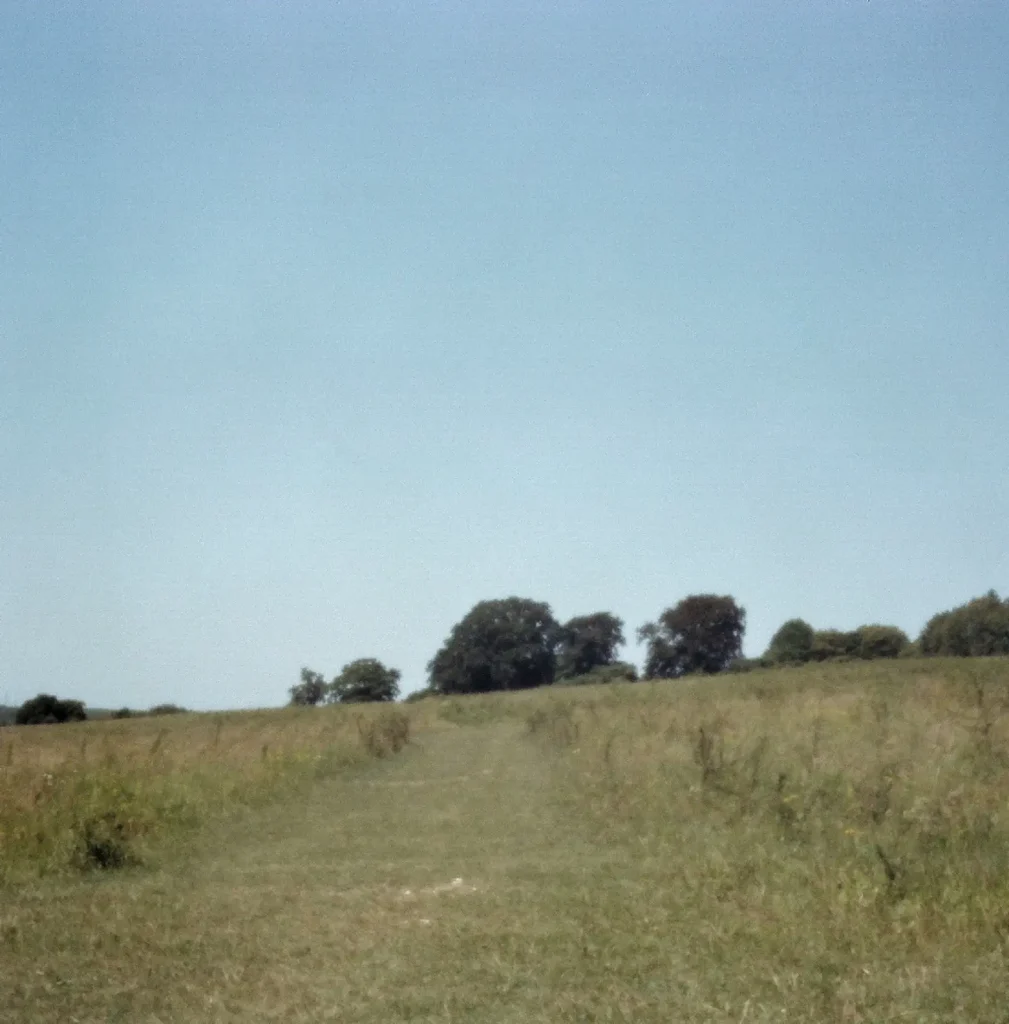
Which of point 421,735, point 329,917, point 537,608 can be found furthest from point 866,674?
point 537,608

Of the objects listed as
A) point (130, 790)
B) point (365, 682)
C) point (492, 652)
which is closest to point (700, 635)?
point (492, 652)

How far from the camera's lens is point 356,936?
7.55 meters

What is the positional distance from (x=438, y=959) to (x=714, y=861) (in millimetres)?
3397

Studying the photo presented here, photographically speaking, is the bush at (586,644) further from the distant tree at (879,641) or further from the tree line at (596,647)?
the distant tree at (879,641)

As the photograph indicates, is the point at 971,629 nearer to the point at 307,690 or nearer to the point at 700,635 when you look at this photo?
the point at 700,635

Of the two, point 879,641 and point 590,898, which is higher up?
point 879,641

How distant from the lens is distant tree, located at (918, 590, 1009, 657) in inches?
2822

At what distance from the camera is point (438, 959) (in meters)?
6.89

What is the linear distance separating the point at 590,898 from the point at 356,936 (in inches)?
74.7

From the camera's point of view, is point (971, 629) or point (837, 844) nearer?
point (837, 844)

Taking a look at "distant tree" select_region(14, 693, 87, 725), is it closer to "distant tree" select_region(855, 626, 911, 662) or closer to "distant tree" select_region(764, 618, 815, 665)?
"distant tree" select_region(764, 618, 815, 665)

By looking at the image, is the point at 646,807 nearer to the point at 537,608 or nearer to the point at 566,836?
the point at 566,836

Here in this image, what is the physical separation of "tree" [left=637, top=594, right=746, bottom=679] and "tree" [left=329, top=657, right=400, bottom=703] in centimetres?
3369

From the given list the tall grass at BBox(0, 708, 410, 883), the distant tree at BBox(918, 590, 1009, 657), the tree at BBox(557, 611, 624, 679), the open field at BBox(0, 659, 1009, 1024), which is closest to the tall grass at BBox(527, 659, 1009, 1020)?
the open field at BBox(0, 659, 1009, 1024)
